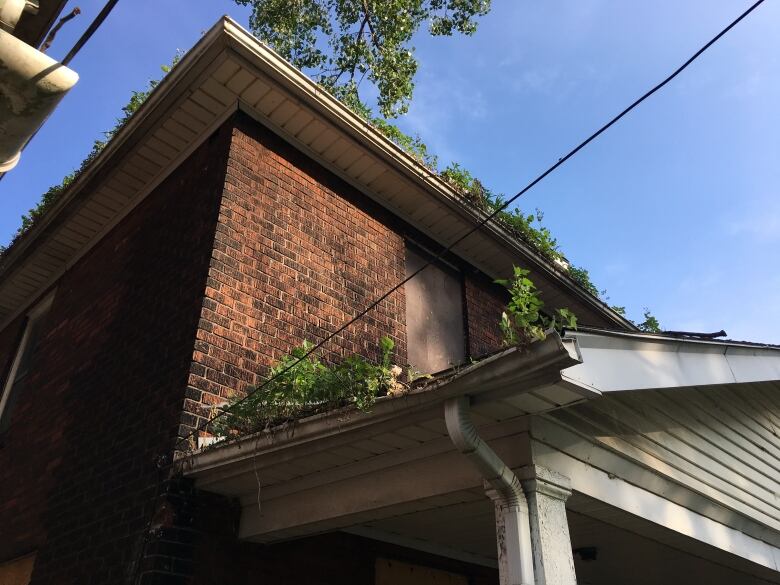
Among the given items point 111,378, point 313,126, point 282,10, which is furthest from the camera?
point 282,10

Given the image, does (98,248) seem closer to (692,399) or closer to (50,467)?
(50,467)

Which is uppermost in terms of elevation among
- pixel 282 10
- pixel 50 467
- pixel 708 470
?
pixel 282 10

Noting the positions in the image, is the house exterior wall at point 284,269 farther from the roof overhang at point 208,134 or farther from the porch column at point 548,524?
the porch column at point 548,524

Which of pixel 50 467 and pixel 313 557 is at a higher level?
pixel 50 467

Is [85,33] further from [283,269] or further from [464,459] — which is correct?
[283,269]

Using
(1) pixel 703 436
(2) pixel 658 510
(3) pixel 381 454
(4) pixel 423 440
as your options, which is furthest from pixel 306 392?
(1) pixel 703 436

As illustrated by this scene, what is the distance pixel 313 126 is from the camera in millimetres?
6730

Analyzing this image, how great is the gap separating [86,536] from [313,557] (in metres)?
1.73

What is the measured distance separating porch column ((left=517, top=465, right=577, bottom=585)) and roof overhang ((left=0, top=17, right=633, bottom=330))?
4292 mm

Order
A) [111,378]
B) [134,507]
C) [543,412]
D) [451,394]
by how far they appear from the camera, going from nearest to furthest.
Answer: [451,394] → [543,412] → [134,507] → [111,378]

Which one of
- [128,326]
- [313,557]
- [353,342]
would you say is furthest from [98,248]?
[313,557]

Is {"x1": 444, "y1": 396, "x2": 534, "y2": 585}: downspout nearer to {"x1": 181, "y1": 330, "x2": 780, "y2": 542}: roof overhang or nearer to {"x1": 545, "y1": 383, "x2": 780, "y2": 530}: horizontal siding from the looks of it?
{"x1": 181, "y1": 330, "x2": 780, "y2": 542}: roof overhang

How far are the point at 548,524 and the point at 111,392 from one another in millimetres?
4177

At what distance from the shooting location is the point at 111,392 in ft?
19.8
